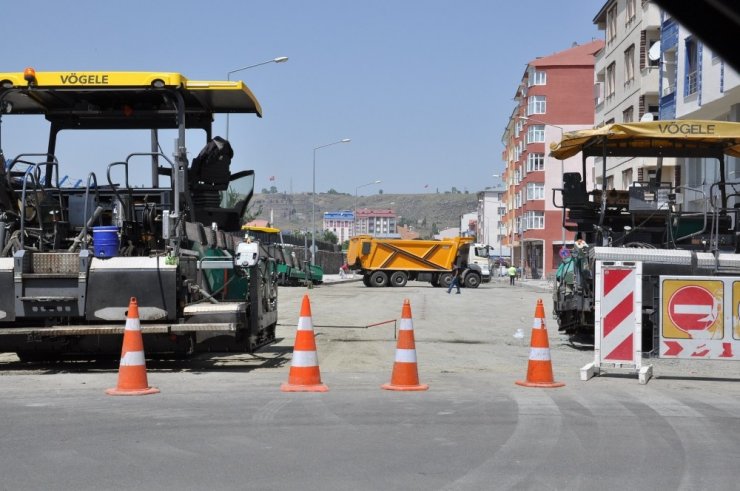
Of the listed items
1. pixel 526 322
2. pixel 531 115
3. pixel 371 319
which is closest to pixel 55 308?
pixel 371 319

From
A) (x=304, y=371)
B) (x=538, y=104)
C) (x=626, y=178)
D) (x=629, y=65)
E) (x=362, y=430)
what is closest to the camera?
(x=362, y=430)

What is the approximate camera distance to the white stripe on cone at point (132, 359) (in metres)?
8.83

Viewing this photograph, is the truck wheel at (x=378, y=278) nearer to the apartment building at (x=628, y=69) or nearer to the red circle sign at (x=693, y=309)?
the apartment building at (x=628, y=69)

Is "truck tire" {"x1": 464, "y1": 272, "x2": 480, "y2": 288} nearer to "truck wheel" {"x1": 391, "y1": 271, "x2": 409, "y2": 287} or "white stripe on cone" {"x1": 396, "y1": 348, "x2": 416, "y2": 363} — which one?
"truck wheel" {"x1": 391, "y1": 271, "x2": 409, "y2": 287}

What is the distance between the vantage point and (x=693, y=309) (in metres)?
11.0

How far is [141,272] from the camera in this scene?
980cm

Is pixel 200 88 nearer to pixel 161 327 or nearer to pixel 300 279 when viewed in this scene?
pixel 161 327

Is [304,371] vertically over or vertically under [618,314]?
under

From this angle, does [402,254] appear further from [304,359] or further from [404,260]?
[304,359]

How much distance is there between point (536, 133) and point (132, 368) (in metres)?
82.8

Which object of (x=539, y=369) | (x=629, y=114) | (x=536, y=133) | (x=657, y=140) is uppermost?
(x=536, y=133)

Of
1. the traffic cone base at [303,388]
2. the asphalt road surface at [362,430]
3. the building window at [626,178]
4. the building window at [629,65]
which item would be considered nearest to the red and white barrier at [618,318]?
the asphalt road surface at [362,430]

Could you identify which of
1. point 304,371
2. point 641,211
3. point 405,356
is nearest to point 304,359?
point 304,371

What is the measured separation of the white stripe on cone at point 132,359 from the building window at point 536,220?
265 ft
